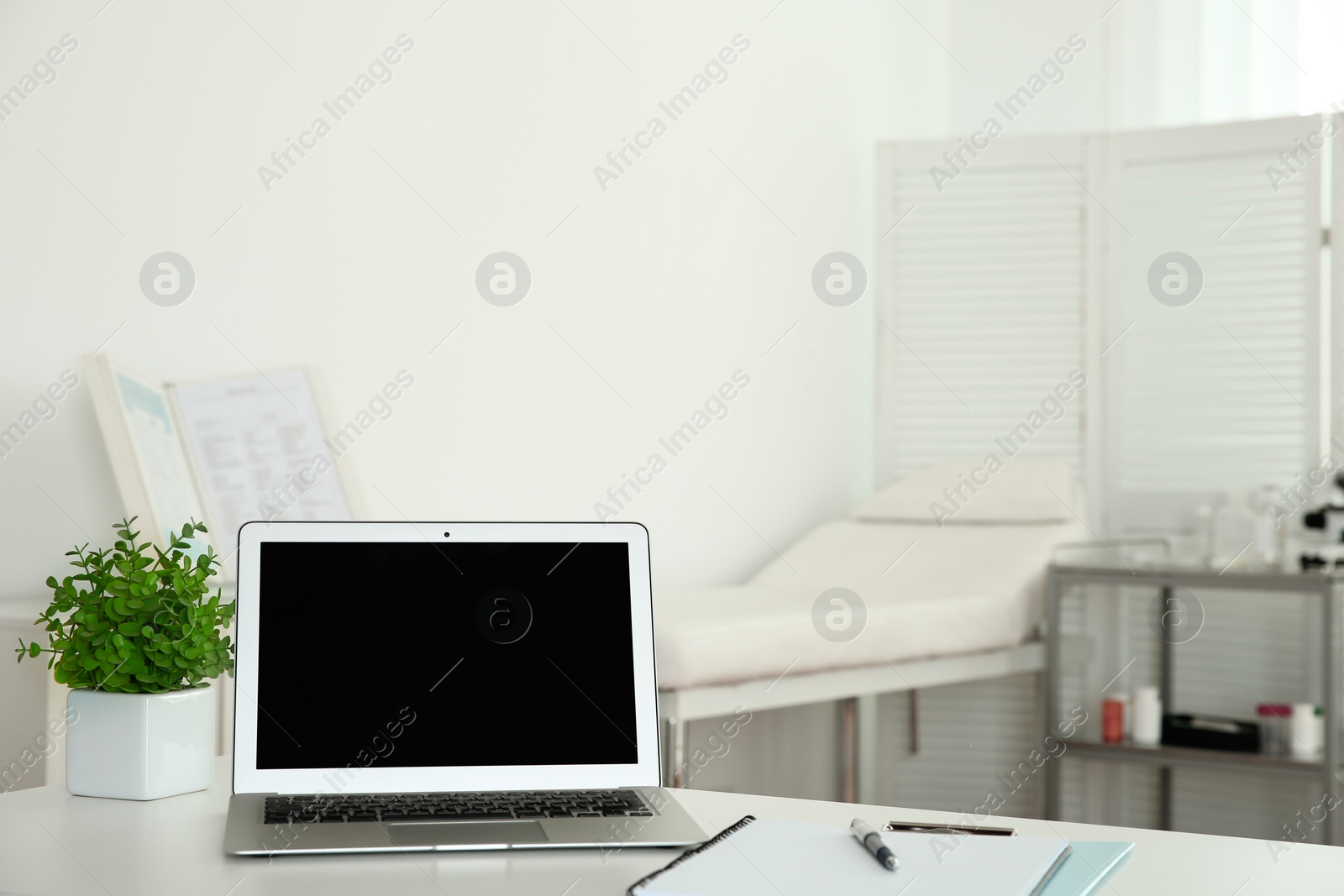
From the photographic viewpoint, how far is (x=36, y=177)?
162 centimetres

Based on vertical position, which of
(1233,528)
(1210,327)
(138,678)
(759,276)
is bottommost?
(138,678)

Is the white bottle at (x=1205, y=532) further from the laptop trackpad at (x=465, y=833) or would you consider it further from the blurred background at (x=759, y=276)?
the laptop trackpad at (x=465, y=833)

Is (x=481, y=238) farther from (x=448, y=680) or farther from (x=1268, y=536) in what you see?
(x=1268, y=536)

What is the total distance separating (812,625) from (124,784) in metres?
1.32

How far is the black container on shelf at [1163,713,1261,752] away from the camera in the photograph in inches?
95.8

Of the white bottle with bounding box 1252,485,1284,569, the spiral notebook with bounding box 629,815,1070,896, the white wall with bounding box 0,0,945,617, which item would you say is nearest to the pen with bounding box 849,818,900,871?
the spiral notebook with bounding box 629,815,1070,896

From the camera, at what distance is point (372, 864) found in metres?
0.88

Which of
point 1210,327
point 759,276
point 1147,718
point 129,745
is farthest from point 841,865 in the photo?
point 1210,327

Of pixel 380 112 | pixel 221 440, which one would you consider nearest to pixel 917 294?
pixel 380 112

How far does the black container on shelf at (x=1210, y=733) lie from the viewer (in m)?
2.43

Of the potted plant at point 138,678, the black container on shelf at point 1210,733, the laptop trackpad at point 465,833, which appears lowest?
the black container on shelf at point 1210,733

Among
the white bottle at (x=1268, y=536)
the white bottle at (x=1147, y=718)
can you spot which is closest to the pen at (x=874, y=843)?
the white bottle at (x=1147, y=718)

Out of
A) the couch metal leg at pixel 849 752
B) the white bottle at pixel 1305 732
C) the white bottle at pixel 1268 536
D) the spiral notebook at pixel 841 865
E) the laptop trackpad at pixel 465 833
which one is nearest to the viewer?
the spiral notebook at pixel 841 865

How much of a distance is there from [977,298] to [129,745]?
7.70 ft
